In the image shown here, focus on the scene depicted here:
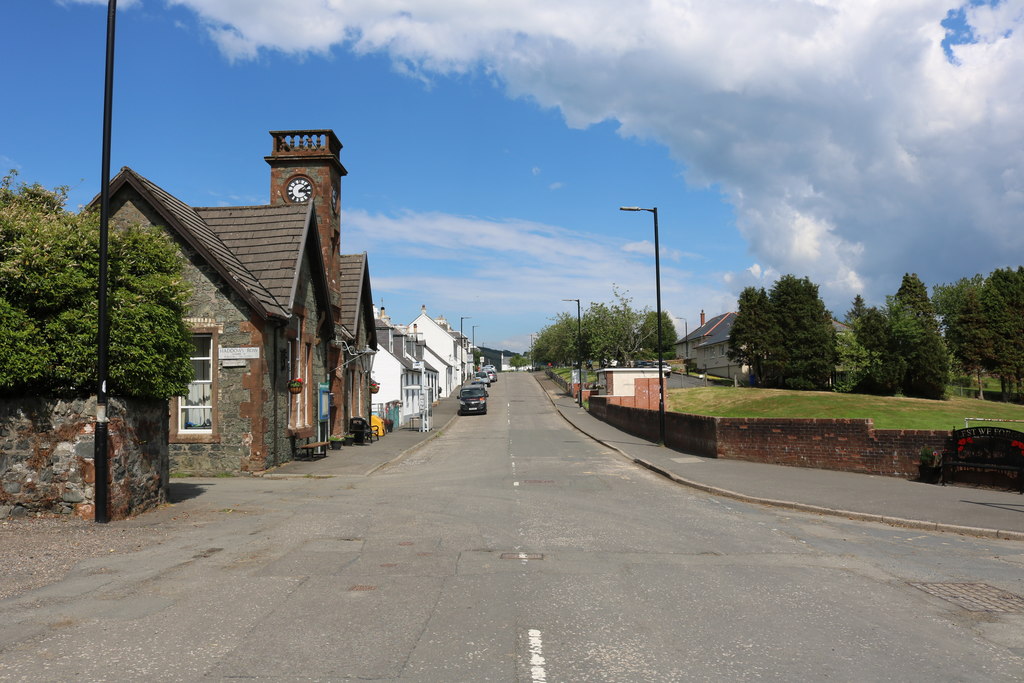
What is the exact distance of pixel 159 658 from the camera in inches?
212

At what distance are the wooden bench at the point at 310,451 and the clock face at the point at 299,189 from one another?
10.6 m

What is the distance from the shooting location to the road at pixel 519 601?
528 cm

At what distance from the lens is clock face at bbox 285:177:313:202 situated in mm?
29016

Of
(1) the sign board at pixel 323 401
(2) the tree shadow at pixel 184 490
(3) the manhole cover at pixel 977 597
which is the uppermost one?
(1) the sign board at pixel 323 401

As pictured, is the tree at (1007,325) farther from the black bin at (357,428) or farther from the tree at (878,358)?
the black bin at (357,428)

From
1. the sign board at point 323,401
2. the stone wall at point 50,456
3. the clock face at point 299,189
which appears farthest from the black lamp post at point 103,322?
the clock face at point 299,189

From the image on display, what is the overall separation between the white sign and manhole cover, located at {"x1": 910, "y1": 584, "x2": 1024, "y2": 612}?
1600 cm

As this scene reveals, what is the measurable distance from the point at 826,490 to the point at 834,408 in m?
40.3

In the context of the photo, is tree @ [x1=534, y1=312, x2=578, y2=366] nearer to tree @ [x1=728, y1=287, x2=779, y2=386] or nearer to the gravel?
tree @ [x1=728, y1=287, x2=779, y2=386]

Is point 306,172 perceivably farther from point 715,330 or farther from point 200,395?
point 715,330

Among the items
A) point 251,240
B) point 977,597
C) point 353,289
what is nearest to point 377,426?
point 353,289

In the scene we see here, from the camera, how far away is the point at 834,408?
51.8 meters

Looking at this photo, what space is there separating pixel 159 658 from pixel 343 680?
1520mm

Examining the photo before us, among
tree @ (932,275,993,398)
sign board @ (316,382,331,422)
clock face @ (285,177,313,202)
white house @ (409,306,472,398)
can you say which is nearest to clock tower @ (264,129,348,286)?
clock face @ (285,177,313,202)
